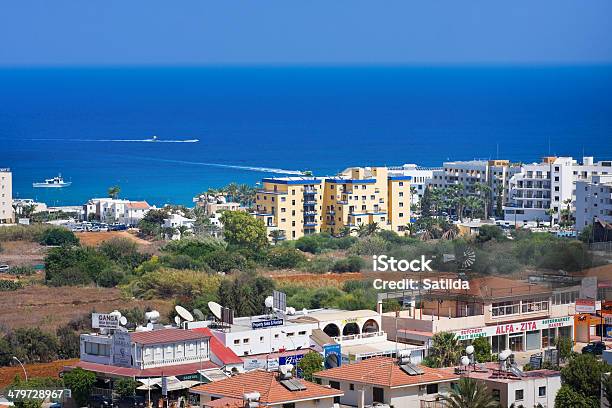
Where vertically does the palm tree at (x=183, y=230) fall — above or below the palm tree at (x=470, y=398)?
above

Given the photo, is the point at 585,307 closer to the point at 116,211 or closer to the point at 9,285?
the point at 9,285

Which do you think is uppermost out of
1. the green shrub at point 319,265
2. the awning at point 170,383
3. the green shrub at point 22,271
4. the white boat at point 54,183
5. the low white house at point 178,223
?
the white boat at point 54,183

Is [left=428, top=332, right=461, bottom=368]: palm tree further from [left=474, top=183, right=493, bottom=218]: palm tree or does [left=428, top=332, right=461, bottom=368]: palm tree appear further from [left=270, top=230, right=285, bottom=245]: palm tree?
[left=474, top=183, right=493, bottom=218]: palm tree

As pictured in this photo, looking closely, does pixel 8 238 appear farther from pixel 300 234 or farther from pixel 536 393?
pixel 536 393

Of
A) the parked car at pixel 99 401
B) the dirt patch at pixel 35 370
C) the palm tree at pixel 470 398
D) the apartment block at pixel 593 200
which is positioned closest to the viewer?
the palm tree at pixel 470 398

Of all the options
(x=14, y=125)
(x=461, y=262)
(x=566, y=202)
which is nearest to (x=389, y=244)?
(x=566, y=202)

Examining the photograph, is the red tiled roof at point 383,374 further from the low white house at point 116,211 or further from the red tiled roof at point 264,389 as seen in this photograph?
the low white house at point 116,211

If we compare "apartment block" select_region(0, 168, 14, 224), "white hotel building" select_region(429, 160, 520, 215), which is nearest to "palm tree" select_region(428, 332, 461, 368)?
"white hotel building" select_region(429, 160, 520, 215)

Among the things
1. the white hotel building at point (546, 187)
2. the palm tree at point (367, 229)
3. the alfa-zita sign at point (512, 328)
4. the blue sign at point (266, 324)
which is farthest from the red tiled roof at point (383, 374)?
the white hotel building at point (546, 187)
